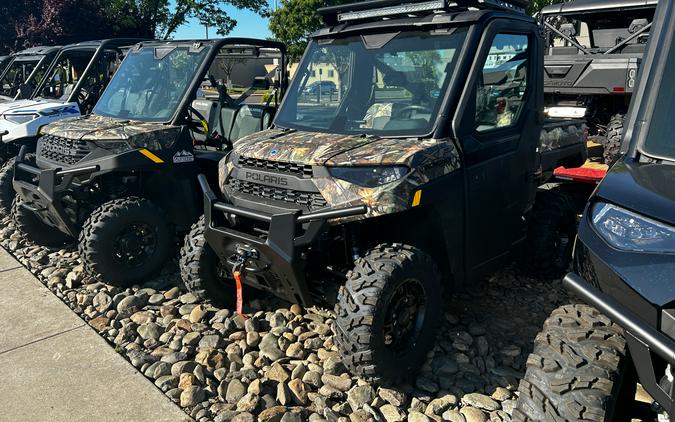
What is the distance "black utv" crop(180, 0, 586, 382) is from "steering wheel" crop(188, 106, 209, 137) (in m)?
1.65

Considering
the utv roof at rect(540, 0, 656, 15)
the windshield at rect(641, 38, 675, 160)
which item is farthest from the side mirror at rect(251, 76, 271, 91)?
the utv roof at rect(540, 0, 656, 15)

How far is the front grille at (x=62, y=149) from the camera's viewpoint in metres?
5.12

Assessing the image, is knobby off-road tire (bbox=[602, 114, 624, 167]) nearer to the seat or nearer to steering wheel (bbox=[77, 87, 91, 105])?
the seat

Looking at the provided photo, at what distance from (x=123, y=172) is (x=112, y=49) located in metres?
3.69

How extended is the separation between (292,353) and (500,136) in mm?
2118

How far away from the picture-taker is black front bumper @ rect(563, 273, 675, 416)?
1.74 m

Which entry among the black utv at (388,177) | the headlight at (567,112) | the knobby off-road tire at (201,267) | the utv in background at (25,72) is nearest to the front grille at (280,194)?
the black utv at (388,177)

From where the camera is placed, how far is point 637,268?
1.92 meters

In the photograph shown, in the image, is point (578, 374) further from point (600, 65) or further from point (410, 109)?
point (600, 65)

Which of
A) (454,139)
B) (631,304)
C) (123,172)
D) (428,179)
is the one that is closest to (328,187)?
(428,179)

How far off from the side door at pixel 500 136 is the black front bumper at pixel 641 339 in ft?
5.63

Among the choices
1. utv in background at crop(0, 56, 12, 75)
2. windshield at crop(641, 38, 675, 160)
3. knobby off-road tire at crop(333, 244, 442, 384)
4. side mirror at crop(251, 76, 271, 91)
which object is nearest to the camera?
windshield at crop(641, 38, 675, 160)

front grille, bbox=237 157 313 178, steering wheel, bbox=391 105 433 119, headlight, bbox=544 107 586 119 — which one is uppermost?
steering wheel, bbox=391 105 433 119

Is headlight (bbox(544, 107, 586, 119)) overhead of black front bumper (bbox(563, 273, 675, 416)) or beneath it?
beneath
